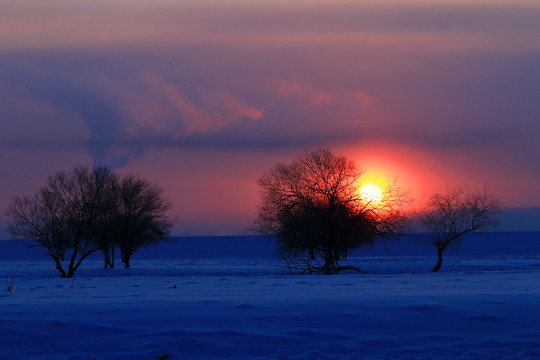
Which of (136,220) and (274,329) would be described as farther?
(136,220)

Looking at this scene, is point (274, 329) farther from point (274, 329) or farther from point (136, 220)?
point (136, 220)

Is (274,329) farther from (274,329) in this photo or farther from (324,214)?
(324,214)

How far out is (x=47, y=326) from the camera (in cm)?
955

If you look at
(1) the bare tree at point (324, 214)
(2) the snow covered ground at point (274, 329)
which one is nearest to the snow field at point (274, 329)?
(2) the snow covered ground at point (274, 329)

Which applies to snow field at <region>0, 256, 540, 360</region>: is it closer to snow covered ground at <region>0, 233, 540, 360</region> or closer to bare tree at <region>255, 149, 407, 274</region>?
snow covered ground at <region>0, 233, 540, 360</region>

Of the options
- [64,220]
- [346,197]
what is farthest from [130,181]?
[346,197]

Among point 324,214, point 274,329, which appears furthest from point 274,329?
point 324,214

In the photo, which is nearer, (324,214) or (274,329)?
(274,329)

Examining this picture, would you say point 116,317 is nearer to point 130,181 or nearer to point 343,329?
point 343,329

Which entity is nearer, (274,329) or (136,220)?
(274,329)

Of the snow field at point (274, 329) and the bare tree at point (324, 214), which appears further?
the bare tree at point (324, 214)

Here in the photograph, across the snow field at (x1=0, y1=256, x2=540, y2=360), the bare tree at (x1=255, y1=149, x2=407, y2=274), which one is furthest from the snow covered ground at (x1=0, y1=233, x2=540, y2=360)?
the bare tree at (x1=255, y1=149, x2=407, y2=274)

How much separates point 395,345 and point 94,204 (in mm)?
35029

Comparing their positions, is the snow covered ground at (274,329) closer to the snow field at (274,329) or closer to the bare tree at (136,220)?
the snow field at (274,329)
